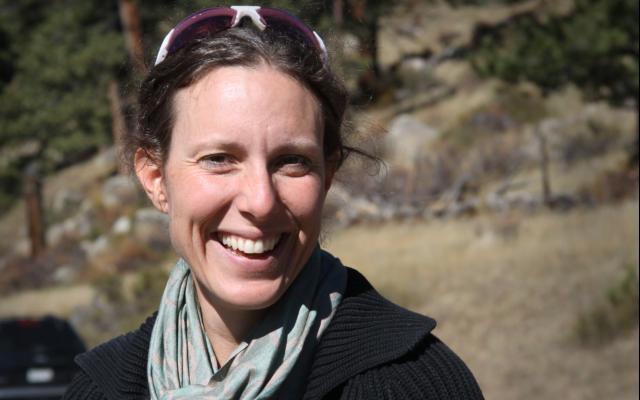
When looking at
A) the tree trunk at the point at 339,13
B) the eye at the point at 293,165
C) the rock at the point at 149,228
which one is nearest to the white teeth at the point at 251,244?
the eye at the point at 293,165

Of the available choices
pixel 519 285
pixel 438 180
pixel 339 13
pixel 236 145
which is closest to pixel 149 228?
pixel 438 180

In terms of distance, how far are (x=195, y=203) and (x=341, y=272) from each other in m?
0.39

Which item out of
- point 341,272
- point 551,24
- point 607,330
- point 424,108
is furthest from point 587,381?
point 424,108

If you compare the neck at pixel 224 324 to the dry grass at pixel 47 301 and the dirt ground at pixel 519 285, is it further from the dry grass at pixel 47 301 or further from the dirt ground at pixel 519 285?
the dry grass at pixel 47 301

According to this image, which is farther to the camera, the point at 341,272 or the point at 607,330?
the point at 607,330

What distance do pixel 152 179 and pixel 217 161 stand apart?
0.32 meters

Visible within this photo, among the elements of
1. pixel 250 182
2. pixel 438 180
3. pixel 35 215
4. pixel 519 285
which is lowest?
pixel 35 215

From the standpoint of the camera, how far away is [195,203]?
2.22 meters

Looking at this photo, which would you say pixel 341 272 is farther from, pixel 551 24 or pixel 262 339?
pixel 551 24

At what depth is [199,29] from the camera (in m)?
2.35

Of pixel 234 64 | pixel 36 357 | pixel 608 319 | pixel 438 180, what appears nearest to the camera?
pixel 234 64

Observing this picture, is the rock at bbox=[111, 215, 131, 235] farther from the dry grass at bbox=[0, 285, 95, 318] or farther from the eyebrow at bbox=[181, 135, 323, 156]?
the eyebrow at bbox=[181, 135, 323, 156]

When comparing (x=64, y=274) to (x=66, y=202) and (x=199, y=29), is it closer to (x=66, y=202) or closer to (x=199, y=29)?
(x=66, y=202)

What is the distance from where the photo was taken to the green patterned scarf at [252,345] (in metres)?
2.24
